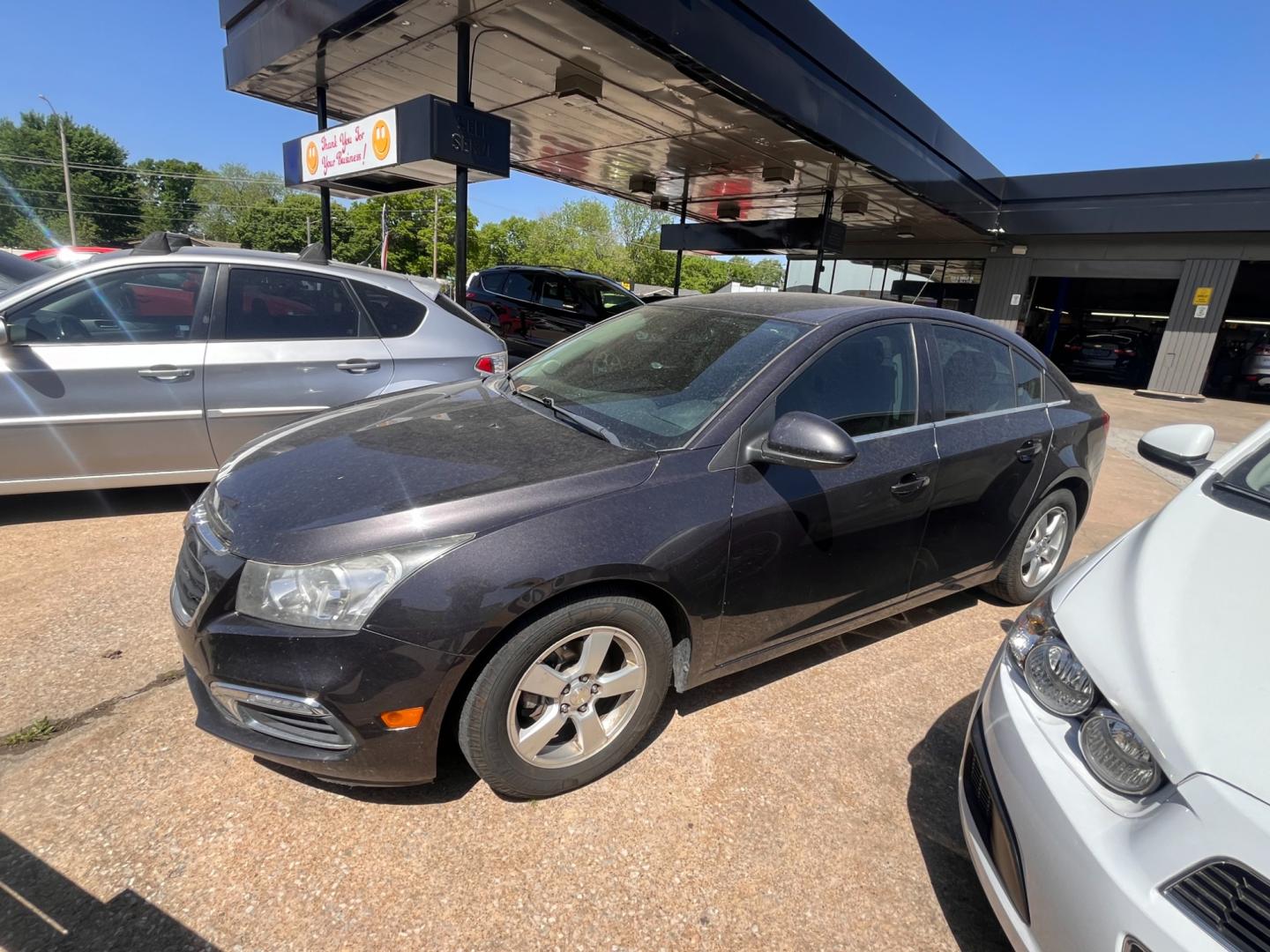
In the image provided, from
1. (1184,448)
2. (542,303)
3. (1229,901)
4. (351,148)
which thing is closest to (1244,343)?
(542,303)

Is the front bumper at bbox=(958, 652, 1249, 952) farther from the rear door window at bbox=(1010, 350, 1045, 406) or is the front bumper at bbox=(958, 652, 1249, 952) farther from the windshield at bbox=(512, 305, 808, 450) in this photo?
the rear door window at bbox=(1010, 350, 1045, 406)

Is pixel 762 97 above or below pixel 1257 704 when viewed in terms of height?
above

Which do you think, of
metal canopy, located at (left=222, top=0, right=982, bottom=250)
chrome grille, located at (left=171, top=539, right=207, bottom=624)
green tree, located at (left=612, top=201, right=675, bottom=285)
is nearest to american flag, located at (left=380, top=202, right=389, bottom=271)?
metal canopy, located at (left=222, top=0, right=982, bottom=250)

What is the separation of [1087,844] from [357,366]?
4.31 metres

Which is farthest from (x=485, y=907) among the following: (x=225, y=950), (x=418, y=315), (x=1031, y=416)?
(x=418, y=315)

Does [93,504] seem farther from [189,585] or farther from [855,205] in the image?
[855,205]

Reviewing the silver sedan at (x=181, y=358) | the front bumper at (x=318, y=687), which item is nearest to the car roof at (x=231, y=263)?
the silver sedan at (x=181, y=358)

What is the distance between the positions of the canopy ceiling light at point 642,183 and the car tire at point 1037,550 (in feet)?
40.6

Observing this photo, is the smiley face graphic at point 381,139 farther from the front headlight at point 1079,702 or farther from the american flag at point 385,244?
the american flag at point 385,244

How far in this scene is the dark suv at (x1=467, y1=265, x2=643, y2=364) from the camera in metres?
9.42

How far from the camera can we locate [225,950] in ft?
5.11

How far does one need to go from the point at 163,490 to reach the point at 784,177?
38.0ft

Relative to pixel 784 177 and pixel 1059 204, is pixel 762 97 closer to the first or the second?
pixel 784 177

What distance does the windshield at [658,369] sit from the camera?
7.68 ft
